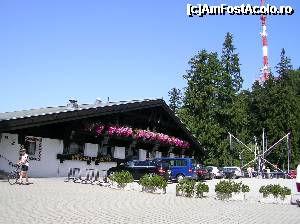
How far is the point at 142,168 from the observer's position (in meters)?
26.7

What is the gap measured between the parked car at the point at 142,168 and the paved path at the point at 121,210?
9631mm

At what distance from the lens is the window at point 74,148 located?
91.9ft

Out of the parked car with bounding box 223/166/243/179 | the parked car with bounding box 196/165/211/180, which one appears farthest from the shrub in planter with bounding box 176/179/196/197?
the parked car with bounding box 223/166/243/179

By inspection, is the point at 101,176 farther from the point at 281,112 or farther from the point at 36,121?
the point at 281,112

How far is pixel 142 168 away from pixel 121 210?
46.1ft

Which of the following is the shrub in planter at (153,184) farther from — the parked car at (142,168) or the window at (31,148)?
the window at (31,148)

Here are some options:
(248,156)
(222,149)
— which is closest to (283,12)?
(222,149)

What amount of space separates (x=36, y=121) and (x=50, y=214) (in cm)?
1343

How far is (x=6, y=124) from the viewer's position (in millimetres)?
22062

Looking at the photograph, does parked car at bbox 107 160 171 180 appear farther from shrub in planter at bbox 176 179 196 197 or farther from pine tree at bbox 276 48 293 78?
pine tree at bbox 276 48 293 78

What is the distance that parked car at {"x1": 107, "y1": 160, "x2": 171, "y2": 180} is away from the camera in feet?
86.8

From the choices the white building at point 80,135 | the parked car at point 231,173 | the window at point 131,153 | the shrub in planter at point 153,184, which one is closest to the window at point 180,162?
the white building at point 80,135

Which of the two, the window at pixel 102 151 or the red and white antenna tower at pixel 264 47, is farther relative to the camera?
the red and white antenna tower at pixel 264 47

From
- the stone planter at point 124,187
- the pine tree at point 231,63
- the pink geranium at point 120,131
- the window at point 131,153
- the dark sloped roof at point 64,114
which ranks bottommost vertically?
the stone planter at point 124,187
